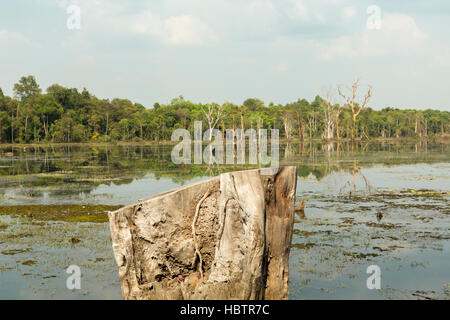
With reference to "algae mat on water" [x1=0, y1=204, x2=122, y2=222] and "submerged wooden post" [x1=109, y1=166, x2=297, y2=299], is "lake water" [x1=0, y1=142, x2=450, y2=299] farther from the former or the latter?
"submerged wooden post" [x1=109, y1=166, x2=297, y2=299]

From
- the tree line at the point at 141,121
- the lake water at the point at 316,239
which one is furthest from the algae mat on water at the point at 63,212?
the tree line at the point at 141,121

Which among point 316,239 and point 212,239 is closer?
point 212,239

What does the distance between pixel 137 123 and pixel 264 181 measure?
84227 mm

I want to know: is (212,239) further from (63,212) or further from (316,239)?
(63,212)

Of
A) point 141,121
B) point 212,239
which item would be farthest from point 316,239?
point 141,121

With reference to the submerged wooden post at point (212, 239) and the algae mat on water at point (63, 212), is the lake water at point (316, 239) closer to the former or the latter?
the algae mat on water at point (63, 212)

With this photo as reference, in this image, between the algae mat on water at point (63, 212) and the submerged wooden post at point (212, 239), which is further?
the algae mat on water at point (63, 212)

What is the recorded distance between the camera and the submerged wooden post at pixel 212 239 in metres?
6.08

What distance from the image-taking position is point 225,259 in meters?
6.20

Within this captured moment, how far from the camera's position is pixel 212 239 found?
21.8 feet
